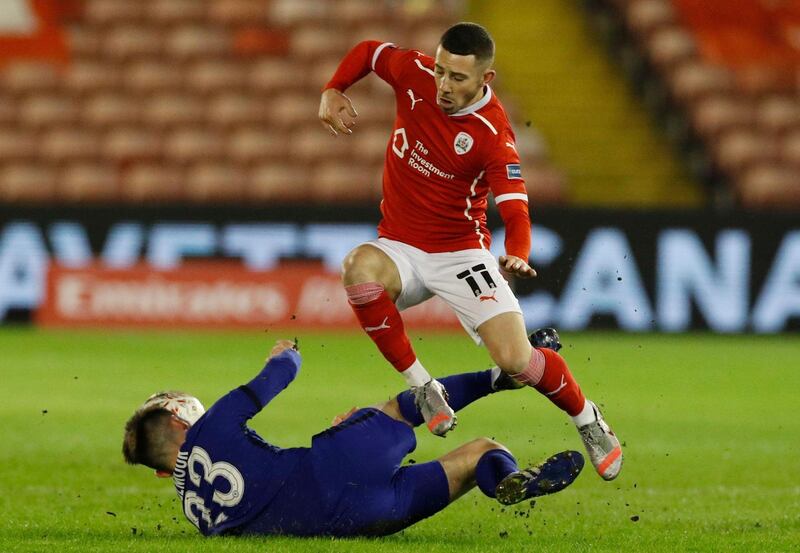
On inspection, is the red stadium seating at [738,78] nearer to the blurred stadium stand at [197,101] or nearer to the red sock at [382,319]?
the blurred stadium stand at [197,101]

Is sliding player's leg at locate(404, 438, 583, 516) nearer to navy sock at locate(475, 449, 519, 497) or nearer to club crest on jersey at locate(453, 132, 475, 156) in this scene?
navy sock at locate(475, 449, 519, 497)

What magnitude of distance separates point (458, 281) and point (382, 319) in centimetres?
42

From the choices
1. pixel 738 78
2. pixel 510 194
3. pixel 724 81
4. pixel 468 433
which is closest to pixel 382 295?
pixel 510 194

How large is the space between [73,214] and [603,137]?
7.78m

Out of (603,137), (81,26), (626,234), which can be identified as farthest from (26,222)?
(603,137)

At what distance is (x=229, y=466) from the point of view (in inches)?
224

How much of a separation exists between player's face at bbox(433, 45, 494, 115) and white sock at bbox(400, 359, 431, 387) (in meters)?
1.26

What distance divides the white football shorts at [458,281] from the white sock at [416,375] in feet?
1.08

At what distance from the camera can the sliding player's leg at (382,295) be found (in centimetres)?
690

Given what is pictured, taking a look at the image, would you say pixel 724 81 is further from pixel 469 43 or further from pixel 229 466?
pixel 229 466

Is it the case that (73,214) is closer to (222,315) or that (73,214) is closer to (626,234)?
(222,315)

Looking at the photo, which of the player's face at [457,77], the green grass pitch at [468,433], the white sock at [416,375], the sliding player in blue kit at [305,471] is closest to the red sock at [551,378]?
the white sock at [416,375]

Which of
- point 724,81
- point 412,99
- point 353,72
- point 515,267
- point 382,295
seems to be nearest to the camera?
point 515,267

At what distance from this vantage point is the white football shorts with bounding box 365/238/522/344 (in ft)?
22.5
